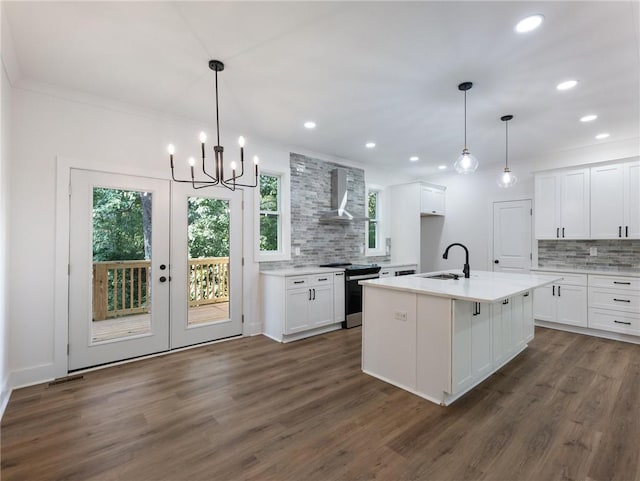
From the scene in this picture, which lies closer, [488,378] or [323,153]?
[488,378]

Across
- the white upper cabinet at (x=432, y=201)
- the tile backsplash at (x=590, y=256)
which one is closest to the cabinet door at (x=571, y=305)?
the tile backsplash at (x=590, y=256)

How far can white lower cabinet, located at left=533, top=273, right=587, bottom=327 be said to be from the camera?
4.47 meters

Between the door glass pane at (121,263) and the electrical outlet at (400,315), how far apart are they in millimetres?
2769

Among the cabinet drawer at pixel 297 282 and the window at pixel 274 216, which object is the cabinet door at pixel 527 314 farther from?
the window at pixel 274 216

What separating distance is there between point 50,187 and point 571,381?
5.38m

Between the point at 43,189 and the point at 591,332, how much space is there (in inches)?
275

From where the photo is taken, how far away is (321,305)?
4473 millimetres

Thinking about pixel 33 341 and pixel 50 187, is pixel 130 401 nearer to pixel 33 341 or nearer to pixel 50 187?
pixel 33 341

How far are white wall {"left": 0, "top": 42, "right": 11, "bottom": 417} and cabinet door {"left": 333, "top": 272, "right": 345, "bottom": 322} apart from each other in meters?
3.53

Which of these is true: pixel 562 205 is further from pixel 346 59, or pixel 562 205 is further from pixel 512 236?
pixel 346 59

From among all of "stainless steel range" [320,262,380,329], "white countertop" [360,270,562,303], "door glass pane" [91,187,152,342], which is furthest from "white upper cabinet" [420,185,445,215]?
"door glass pane" [91,187,152,342]

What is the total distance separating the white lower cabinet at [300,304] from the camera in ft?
13.5

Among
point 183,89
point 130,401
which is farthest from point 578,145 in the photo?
point 130,401

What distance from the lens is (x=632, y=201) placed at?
4.24 meters
